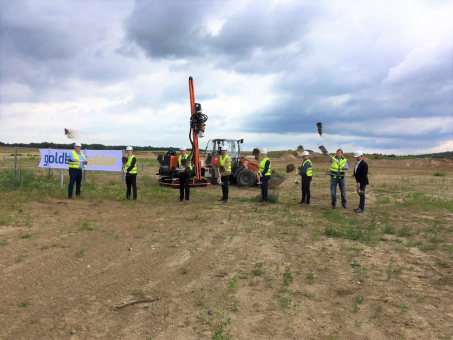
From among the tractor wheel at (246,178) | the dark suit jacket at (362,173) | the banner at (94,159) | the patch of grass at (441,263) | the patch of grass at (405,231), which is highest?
the banner at (94,159)

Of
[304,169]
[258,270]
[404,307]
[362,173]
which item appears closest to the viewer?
[404,307]

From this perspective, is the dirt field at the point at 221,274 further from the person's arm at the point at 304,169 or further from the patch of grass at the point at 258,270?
the person's arm at the point at 304,169

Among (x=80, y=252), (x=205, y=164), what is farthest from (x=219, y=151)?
(x=80, y=252)

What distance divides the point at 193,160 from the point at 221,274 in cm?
1099

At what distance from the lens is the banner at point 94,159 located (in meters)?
14.8

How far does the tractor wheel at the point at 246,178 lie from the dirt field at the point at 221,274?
659 centimetres

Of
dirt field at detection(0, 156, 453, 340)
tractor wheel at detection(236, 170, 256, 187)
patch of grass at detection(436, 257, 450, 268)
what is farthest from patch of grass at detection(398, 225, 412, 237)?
tractor wheel at detection(236, 170, 256, 187)

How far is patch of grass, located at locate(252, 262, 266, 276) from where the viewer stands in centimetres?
562

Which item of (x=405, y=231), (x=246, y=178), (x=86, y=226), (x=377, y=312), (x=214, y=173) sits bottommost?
(x=377, y=312)

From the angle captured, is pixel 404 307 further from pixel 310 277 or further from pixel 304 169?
pixel 304 169

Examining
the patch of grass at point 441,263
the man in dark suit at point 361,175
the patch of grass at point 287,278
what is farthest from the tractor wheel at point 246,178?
the patch of grass at point 287,278

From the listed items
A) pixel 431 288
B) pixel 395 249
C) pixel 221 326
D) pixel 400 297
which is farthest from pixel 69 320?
pixel 395 249

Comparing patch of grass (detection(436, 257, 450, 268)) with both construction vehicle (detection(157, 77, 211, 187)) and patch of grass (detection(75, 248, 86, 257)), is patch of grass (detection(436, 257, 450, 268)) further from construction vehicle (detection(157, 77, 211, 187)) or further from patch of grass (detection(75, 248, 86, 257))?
construction vehicle (detection(157, 77, 211, 187))

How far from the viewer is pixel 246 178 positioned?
1725 cm
